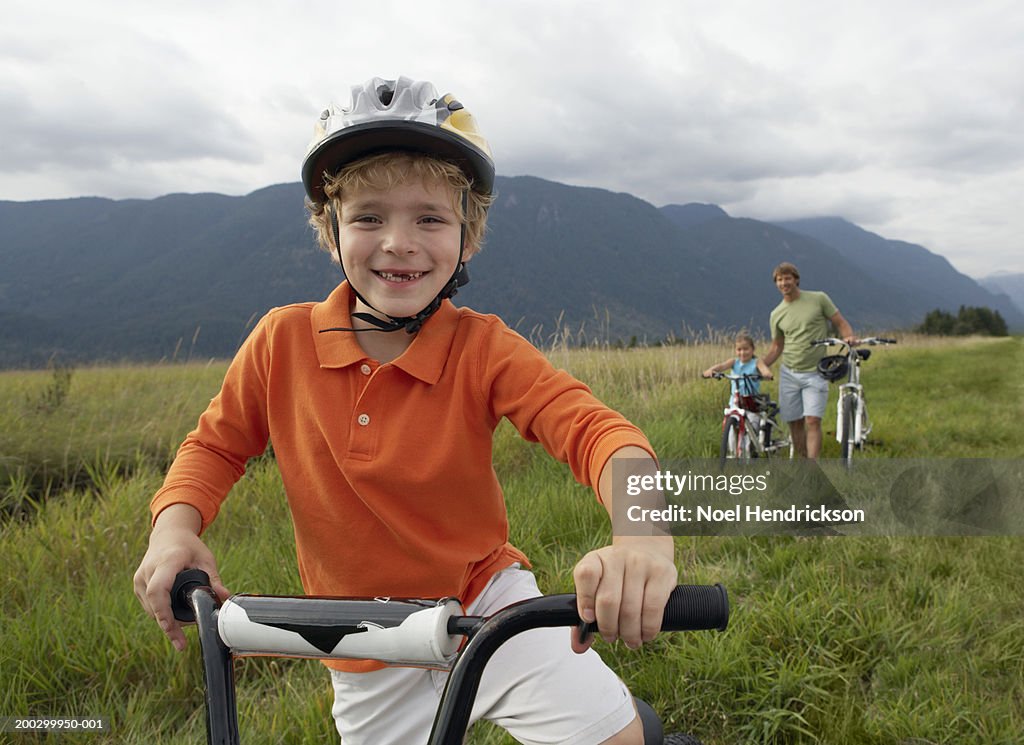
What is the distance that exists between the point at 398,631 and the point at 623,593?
1.04 feet

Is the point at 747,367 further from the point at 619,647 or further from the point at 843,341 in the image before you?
the point at 619,647

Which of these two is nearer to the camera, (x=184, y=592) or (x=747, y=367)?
(x=184, y=592)

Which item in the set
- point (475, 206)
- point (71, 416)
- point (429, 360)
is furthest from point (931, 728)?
point (71, 416)

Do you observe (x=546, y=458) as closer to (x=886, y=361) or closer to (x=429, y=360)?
(x=429, y=360)

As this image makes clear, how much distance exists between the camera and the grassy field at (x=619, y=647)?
2324 mm

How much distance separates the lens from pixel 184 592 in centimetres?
113

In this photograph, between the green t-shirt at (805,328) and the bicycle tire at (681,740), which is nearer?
the bicycle tire at (681,740)

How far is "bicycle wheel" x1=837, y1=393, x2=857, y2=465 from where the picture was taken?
614 centimetres

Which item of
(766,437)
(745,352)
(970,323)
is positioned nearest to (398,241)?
(745,352)

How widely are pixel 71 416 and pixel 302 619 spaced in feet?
19.6

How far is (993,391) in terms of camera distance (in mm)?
11297

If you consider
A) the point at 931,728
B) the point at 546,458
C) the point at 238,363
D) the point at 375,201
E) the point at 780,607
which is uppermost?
the point at 375,201

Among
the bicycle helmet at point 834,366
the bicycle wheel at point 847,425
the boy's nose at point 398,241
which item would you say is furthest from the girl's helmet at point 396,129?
the bicycle helmet at point 834,366

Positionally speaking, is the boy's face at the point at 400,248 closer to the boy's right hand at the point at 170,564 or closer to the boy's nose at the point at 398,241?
the boy's nose at the point at 398,241
